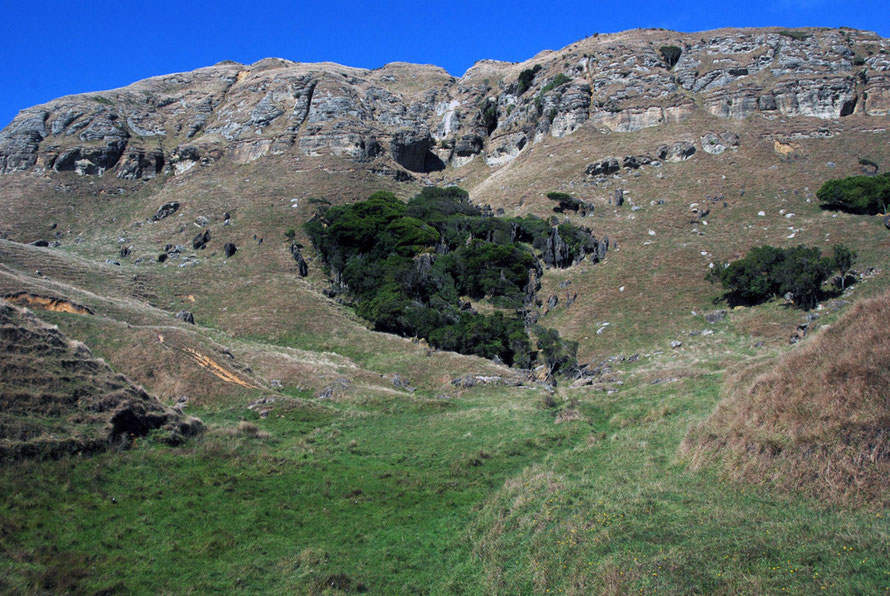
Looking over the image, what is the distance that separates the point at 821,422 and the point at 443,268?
137 feet

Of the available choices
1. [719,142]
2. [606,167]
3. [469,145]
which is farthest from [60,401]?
[469,145]

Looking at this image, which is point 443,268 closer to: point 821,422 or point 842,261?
point 842,261

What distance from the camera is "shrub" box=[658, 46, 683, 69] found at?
85500mm

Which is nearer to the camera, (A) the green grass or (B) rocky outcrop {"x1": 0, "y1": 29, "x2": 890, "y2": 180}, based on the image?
(A) the green grass

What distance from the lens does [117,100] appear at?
9644 cm

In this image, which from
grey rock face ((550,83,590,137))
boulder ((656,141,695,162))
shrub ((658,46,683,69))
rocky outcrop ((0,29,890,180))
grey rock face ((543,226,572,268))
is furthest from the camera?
shrub ((658,46,683,69))

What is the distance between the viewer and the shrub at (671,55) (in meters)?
85.5

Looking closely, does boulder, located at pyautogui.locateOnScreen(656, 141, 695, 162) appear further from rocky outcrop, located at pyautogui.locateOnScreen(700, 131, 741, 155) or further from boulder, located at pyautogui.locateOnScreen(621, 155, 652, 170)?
rocky outcrop, located at pyautogui.locateOnScreen(700, 131, 741, 155)

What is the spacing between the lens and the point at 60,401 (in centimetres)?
1581

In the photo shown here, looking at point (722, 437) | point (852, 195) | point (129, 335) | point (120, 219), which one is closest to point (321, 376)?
point (129, 335)

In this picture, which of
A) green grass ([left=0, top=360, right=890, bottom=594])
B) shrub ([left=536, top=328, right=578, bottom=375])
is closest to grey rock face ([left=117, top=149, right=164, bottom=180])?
shrub ([left=536, top=328, right=578, bottom=375])

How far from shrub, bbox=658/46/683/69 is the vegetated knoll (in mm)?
91439

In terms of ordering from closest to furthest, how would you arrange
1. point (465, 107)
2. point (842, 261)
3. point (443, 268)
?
1. point (842, 261)
2. point (443, 268)
3. point (465, 107)

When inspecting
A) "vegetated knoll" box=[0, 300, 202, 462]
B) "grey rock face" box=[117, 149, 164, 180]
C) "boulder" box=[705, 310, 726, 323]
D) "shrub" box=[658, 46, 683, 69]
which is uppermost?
"shrub" box=[658, 46, 683, 69]
